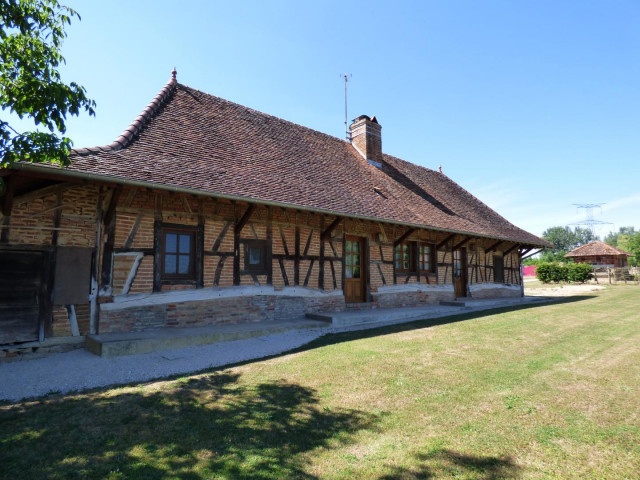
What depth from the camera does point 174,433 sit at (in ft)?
9.89

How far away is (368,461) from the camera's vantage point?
2549mm

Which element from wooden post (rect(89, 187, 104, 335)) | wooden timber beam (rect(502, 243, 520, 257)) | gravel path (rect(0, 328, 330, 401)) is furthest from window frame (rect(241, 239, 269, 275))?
wooden timber beam (rect(502, 243, 520, 257))

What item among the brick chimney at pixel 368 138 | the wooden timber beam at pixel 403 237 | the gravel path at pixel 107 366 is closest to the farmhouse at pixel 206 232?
the wooden timber beam at pixel 403 237

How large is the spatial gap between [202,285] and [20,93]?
431 cm

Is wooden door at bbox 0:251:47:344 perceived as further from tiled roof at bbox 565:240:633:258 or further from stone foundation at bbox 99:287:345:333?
tiled roof at bbox 565:240:633:258

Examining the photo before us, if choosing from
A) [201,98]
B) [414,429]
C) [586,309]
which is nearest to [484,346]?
[414,429]

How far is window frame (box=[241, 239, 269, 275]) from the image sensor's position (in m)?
7.82

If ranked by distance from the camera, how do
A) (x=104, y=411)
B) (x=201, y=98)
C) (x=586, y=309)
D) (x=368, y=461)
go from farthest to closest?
1. (x=586, y=309)
2. (x=201, y=98)
3. (x=104, y=411)
4. (x=368, y=461)

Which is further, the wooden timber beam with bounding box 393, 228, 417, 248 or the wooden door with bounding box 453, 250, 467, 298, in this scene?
the wooden door with bounding box 453, 250, 467, 298

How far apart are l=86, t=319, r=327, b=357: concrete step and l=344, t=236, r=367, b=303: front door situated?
2517 millimetres

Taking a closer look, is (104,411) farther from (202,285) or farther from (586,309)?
(586,309)

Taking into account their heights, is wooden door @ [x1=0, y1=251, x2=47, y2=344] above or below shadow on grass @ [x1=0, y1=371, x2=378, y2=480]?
above

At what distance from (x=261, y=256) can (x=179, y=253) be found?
1737mm

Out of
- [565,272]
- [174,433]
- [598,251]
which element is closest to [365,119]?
[174,433]
